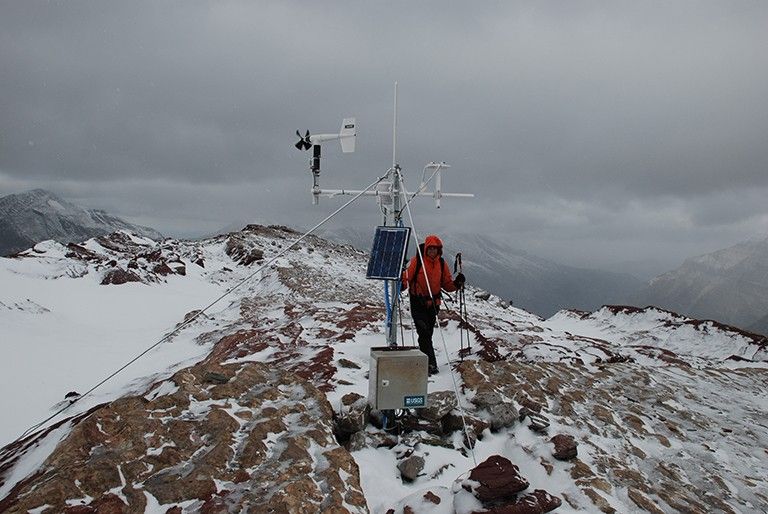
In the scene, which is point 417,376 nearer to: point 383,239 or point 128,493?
point 383,239

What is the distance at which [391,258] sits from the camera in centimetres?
910

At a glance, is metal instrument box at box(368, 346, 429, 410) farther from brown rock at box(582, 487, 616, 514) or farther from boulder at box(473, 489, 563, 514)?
brown rock at box(582, 487, 616, 514)

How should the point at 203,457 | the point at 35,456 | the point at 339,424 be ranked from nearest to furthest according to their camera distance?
the point at 203,457, the point at 35,456, the point at 339,424

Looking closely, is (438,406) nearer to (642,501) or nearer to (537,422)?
(537,422)

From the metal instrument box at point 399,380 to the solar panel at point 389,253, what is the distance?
2.10 meters

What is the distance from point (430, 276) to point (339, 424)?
4.04 metres

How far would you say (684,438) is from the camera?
9102 mm

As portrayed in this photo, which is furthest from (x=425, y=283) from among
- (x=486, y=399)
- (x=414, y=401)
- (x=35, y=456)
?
(x=35, y=456)

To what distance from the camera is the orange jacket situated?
32.7ft

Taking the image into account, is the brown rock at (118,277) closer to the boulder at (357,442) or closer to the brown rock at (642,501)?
the boulder at (357,442)

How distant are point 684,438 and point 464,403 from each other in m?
4.75

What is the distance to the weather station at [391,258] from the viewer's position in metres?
7.28

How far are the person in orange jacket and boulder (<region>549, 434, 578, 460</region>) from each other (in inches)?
138

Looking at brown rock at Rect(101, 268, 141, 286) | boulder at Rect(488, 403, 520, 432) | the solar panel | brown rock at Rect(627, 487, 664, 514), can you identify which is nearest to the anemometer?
the solar panel
